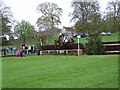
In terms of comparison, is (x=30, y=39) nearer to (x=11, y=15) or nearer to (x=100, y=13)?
(x=11, y=15)

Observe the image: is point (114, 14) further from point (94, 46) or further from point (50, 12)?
point (94, 46)

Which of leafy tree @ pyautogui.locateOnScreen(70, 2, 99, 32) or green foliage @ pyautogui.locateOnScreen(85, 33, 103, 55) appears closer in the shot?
green foliage @ pyautogui.locateOnScreen(85, 33, 103, 55)

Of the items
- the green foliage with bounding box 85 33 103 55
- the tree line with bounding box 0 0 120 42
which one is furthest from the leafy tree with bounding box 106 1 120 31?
the green foliage with bounding box 85 33 103 55

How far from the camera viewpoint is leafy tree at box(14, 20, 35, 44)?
241 feet

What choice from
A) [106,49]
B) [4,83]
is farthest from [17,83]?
[106,49]

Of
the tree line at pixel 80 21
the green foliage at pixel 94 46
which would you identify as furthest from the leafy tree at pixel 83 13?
the green foliage at pixel 94 46

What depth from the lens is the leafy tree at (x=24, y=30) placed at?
241 ft

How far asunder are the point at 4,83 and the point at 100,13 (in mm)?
66056

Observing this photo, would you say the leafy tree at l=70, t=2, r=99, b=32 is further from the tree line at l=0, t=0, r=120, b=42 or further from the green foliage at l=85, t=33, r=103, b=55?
the green foliage at l=85, t=33, r=103, b=55

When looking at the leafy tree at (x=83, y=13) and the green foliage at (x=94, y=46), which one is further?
the leafy tree at (x=83, y=13)

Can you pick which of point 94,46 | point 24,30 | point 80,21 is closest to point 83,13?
point 80,21

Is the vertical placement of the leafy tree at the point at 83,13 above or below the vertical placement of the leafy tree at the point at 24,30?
above

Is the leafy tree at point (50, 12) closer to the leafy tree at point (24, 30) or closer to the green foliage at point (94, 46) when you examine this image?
the leafy tree at point (24, 30)

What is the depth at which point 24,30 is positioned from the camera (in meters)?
73.8
